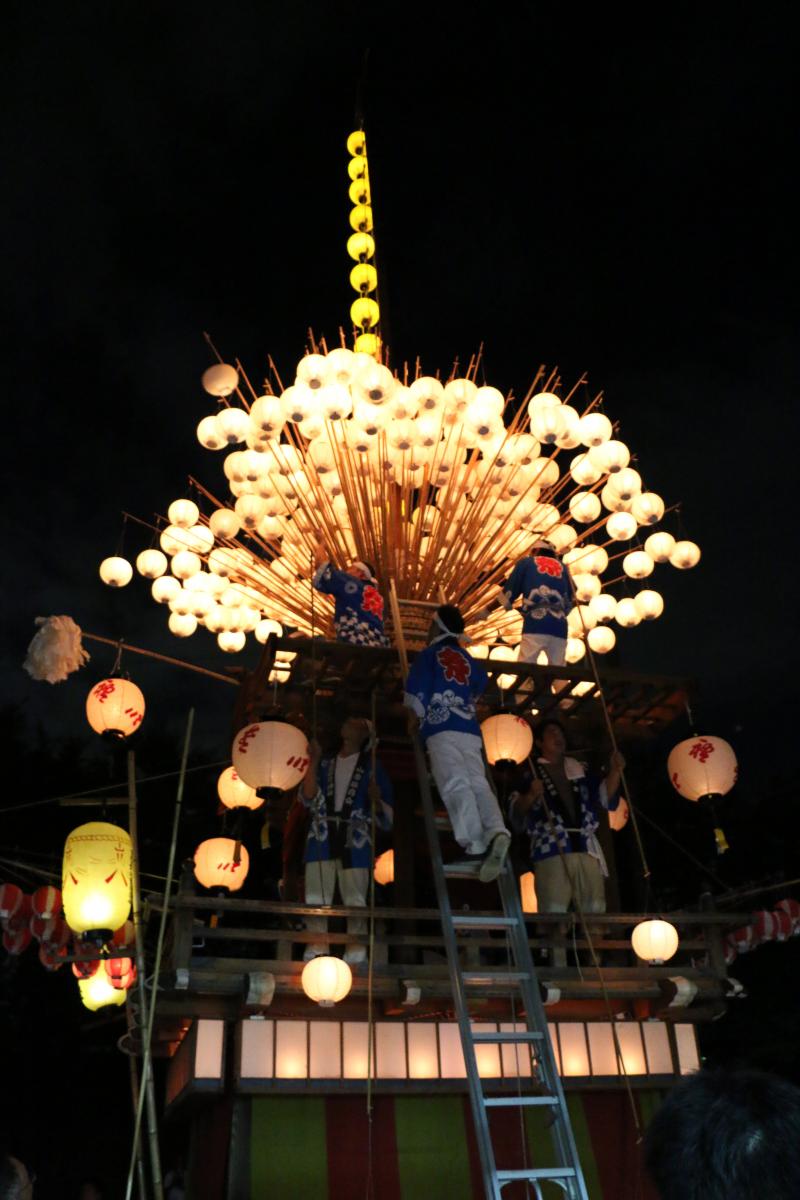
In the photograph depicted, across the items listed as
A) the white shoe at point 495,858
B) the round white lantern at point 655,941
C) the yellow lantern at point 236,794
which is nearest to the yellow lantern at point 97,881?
the yellow lantern at point 236,794

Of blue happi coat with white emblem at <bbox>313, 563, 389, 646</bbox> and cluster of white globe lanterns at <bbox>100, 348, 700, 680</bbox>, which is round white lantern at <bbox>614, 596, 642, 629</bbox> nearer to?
cluster of white globe lanterns at <bbox>100, 348, 700, 680</bbox>

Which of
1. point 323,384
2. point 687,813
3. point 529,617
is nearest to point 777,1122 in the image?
point 529,617

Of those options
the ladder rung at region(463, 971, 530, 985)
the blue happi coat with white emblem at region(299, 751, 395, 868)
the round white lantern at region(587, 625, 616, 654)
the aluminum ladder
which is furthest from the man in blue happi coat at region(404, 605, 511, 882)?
the round white lantern at region(587, 625, 616, 654)

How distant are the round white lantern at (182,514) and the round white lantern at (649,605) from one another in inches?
182

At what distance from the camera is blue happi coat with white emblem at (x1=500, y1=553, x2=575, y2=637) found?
793 cm

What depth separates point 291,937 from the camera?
6285 mm

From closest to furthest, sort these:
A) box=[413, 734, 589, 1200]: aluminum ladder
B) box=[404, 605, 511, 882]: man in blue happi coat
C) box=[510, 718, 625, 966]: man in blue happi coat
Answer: box=[413, 734, 589, 1200]: aluminum ladder
box=[404, 605, 511, 882]: man in blue happi coat
box=[510, 718, 625, 966]: man in blue happi coat

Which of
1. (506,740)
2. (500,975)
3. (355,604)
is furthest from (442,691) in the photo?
(355,604)

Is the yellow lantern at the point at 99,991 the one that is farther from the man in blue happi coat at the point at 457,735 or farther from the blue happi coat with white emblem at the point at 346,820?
the man in blue happi coat at the point at 457,735

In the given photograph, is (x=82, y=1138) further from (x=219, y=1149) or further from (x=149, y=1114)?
(x=149, y=1114)

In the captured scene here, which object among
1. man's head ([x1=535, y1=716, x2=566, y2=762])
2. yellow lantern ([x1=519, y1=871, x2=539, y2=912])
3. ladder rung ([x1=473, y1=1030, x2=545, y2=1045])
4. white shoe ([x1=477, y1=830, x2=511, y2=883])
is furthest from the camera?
yellow lantern ([x1=519, y1=871, x2=539, y2=912])

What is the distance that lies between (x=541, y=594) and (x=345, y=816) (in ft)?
7.90

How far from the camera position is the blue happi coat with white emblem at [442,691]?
5.97 m

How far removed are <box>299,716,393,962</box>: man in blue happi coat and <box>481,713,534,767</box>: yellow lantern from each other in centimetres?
83
